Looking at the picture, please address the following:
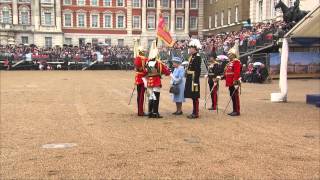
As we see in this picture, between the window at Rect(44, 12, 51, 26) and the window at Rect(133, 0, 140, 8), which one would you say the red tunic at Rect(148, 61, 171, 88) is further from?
the window at Rect(133, 0, 140, 8)

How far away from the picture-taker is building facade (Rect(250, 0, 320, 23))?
3900cm

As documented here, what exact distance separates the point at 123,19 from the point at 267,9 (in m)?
33.8

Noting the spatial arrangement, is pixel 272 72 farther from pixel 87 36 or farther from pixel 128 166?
pixel 87 36

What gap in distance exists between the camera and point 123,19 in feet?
253

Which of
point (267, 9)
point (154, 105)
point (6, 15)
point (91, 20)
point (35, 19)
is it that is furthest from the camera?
point (91, 20)

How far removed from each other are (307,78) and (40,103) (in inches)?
761

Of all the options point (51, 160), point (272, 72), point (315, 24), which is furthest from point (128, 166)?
point (272, 72)

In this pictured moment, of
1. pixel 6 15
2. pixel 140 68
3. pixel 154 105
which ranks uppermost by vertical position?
pixel 6 15

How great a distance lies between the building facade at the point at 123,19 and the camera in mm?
75188

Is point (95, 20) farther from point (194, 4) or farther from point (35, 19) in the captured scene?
point (194, 4)

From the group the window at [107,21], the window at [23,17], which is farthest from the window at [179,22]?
the window at [23,17]

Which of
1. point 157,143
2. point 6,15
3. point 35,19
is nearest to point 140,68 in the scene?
point 157,143

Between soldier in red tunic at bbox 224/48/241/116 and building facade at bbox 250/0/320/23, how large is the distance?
89.0 ft

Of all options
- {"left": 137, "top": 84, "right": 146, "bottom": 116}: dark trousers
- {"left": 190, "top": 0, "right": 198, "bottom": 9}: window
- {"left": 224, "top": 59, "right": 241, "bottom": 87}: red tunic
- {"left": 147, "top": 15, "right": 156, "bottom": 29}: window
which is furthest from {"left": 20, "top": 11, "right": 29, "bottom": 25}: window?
{"left": 224, "top": 59, "right": 241, "bottom": 87}: red tunic
